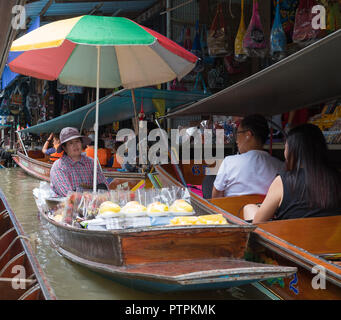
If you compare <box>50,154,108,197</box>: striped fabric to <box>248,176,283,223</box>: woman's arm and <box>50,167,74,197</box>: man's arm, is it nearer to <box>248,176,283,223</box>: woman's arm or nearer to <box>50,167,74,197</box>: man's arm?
<box>50,167,74,197</box>: man's arm

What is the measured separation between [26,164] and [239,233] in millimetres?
7208

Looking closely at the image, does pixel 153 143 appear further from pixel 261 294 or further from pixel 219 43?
pixel 261 294

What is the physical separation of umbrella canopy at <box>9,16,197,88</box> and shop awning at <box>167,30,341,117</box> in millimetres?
463

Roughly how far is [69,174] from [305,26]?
8.64ft

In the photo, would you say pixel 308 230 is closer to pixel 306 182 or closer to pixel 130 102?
pixel 306 182

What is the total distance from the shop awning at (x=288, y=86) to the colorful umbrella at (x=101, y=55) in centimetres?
46

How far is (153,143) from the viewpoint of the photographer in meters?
5.30

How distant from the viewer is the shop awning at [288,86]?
1.79m

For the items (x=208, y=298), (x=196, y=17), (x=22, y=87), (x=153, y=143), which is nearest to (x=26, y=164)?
(x=153, y=143)

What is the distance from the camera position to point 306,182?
1988 mm

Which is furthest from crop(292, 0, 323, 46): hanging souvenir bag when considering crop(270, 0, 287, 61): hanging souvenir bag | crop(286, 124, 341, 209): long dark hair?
crop(286, 124, 341, 209): long dark hair

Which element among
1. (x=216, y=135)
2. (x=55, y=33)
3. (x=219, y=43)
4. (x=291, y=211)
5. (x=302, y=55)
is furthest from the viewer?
(x=219, y=43)

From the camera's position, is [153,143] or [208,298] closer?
[208,298]

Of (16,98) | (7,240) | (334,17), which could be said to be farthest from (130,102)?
(16,98)
